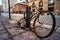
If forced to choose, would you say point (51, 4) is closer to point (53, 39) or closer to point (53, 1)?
point (53, 1)

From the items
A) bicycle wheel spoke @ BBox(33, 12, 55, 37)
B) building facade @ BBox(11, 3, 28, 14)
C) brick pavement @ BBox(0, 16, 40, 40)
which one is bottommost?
brick pavement @ BBox(0, 16, 40, 40)

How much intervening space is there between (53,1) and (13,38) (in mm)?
8071

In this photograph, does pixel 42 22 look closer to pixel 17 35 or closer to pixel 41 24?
pixel 41 24

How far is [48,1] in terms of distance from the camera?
34.2 ft

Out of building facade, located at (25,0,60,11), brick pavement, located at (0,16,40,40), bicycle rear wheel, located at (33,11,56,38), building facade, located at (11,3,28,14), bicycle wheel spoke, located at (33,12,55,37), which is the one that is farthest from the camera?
building facade, located at (11,3,28,14)

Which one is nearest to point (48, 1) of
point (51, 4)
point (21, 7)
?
point (51, 4)

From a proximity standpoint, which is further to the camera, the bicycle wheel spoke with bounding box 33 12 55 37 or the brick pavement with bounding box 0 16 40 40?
the bicycle wheel spoke with bounding box 33 12 55 37

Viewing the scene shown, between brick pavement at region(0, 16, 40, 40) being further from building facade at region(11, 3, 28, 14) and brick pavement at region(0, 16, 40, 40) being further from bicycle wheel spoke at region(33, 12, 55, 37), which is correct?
building facade at region(11, 3, 28, 14)

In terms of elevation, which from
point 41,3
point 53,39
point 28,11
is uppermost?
point 41,3

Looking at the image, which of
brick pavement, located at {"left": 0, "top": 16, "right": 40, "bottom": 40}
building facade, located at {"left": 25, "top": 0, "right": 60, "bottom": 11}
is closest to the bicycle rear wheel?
brick pavement, located at {"left": 0, "top": 16, "right": 40, "bottom": 40}

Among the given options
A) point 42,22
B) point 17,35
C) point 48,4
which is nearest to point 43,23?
point 42,22

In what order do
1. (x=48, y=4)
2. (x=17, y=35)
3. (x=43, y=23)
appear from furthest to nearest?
(x=48, y=4)
(x=43, y=23)
(x=17, y=35)

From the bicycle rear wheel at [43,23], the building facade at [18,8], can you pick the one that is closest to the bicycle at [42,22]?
the bicycle rear wheel at [43,23]

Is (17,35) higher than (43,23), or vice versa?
(43,23)
